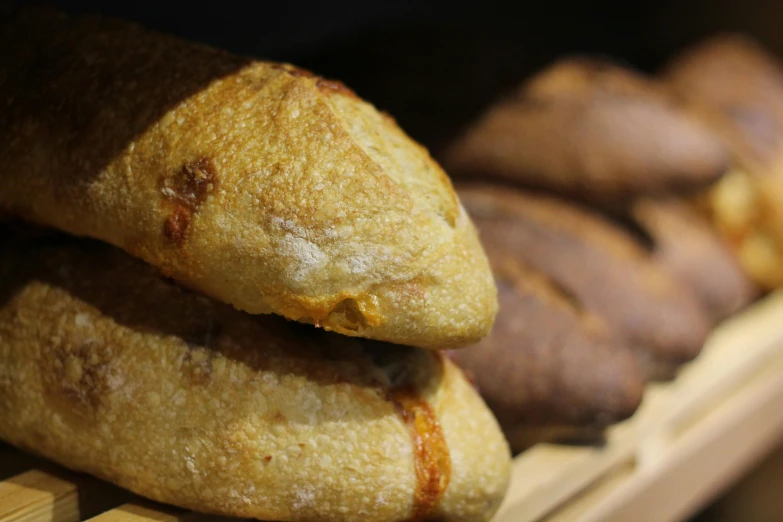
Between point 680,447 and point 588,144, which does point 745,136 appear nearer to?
point 588,144

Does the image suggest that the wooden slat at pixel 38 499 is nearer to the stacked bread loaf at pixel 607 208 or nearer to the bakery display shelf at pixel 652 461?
the bakery display shelf at pixel 652 461

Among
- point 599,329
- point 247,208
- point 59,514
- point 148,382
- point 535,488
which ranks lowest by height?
point 535,488

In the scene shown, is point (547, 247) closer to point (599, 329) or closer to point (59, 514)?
point (599, 329)

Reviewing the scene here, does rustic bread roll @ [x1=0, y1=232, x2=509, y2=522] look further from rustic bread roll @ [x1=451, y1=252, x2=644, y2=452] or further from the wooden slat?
rustic bread roll @ [x1=451, y1=252, x2=644, y2=452]

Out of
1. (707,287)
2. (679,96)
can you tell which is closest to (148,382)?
(707,287)

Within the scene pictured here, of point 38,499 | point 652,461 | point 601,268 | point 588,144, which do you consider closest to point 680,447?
point 652,461

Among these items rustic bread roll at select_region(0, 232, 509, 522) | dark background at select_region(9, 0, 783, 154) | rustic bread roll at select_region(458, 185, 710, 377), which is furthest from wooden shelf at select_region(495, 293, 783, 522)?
dark background at select_region(9, 0, 783, 154)
